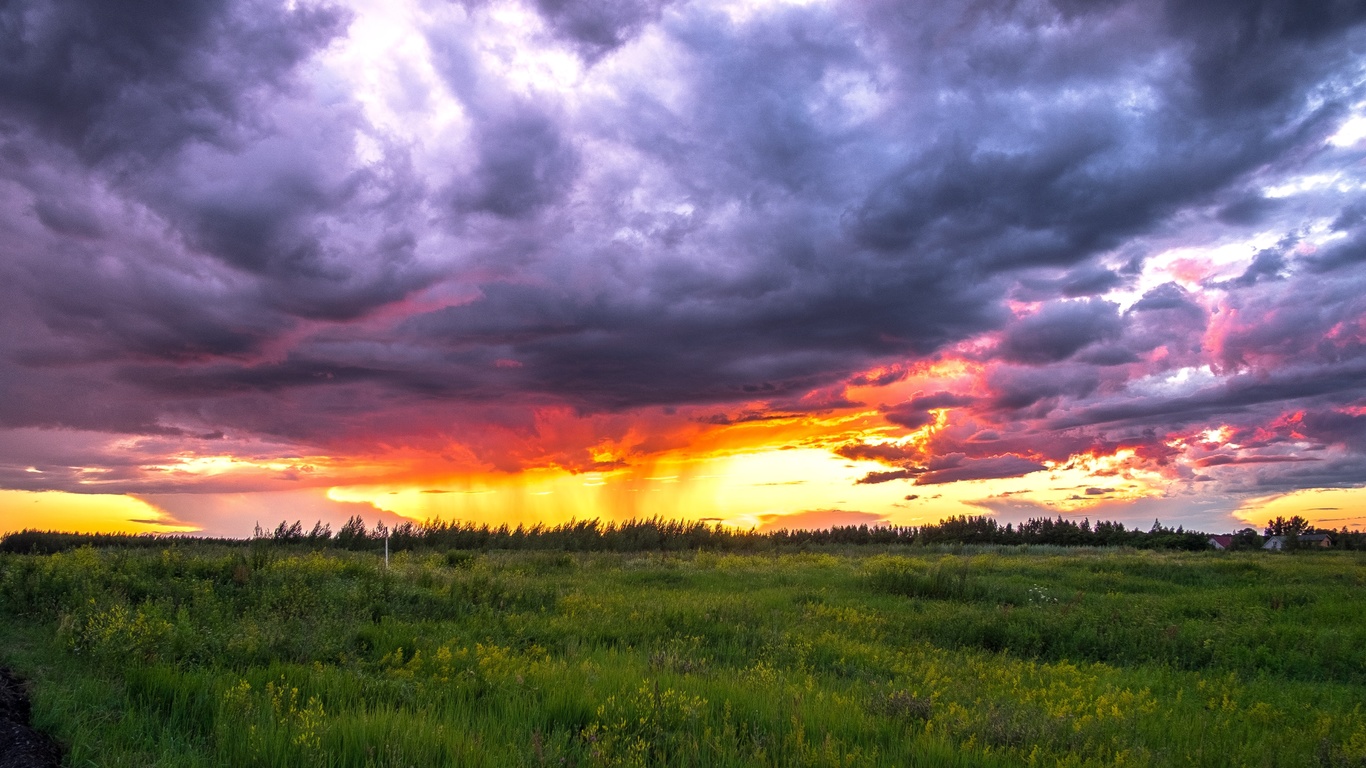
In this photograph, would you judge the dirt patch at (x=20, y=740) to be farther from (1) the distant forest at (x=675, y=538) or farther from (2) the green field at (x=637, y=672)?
(1) the distant forest at (x=675, y=538)

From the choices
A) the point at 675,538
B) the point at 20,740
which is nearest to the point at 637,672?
the point at 20,740

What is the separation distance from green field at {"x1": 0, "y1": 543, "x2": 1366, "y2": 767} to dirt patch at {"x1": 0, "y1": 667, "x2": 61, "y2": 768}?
18 centimetres

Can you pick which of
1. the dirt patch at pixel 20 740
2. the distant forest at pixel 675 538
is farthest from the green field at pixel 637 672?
the distant forest at pixel 675 538

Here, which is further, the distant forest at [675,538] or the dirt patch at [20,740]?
the distant forest at [675,538]

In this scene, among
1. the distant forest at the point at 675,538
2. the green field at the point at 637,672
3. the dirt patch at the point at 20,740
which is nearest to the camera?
the dirt patch at the point at 20,740

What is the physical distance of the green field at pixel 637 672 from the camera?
21.7 feet

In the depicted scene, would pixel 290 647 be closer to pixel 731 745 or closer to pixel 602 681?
pixel 602 681

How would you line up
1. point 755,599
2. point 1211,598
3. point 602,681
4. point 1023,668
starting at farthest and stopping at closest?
1. point 1211,598
2. point 755,599
3. point 1023,668
4. point 602,681

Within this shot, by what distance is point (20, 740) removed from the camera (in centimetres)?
633

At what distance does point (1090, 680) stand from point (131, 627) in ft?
40.4

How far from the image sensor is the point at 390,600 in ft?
48.0

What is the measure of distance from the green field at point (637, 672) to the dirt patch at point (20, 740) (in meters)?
0.18

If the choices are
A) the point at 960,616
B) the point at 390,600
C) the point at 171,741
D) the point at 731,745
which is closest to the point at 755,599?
the point at 960,616

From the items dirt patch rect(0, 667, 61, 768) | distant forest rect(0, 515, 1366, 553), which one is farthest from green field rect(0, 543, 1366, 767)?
distant forest rect(0, 515, 1366, 553)
